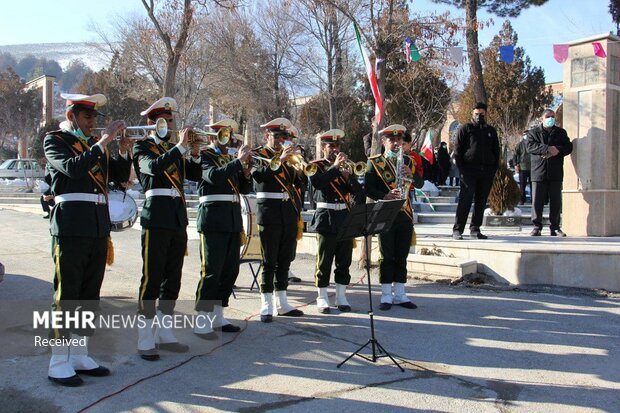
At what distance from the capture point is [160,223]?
5.21 metres

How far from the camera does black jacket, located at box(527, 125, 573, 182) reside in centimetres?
949

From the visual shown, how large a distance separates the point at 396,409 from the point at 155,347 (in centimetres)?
232

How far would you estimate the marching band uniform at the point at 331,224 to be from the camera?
688cm

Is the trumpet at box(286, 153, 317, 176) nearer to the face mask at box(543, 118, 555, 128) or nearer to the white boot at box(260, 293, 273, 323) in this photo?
the white boot at box(260, 293, 273, 323)

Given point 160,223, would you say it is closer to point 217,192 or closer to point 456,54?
point 217,192

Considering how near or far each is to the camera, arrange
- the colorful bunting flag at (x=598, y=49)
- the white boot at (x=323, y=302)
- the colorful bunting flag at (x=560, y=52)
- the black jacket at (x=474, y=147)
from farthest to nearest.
Answer: the colorful bunting flag at (x=560, y=52) → the colorful bunting flag at (x=598, y=49) → the black jacket at (x=474, y=147) → the white boot at (x=323, y=302)

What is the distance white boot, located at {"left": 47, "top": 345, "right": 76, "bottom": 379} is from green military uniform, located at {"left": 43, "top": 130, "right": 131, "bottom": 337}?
0.13 m

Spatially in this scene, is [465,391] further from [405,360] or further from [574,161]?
[574,161]

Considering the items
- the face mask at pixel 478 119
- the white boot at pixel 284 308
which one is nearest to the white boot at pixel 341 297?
the white boot at pixel 284 308

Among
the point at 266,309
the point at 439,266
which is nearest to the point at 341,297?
the point at 266,309

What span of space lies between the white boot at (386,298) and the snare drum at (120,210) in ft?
10.5

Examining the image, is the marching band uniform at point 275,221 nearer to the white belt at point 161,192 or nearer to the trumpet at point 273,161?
the trumpet at point 273,161

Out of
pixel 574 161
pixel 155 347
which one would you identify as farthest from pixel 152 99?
pixel 155 347

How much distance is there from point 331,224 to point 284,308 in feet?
3.65
